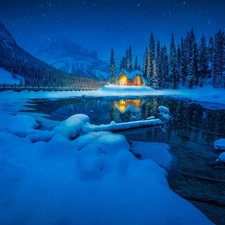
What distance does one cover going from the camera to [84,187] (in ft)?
13.6

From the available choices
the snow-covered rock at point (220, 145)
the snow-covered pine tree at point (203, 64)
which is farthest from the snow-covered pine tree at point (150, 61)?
the snow-covered rock at point (220, 145)

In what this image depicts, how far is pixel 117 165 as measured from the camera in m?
5.14

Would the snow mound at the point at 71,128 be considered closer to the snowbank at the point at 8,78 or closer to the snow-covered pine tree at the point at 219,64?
the snow-covered pine tree at the point at 219,64

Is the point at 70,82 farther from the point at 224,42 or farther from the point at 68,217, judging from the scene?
the point at 68,217

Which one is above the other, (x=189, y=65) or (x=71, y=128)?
(x=189, y=65)

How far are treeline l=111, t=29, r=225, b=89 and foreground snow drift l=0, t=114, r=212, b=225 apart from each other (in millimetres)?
50695

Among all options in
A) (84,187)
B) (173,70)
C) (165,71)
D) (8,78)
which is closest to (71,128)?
(84,187)

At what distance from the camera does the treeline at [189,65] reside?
48.2 m

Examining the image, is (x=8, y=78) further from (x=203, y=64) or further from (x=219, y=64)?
(x=219, y=64)

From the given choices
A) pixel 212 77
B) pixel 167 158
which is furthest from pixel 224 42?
pixel 167 158

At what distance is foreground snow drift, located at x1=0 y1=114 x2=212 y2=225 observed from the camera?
10.8 ft

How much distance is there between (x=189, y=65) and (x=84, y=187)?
5406cm

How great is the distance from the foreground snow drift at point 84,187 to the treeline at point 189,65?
5070 centimetres

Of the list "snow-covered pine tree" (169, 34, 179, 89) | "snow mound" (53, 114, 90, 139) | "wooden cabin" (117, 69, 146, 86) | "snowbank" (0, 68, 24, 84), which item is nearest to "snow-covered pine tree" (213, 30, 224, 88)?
"snow-covered pine tree" (169, 34, 179, 89)
